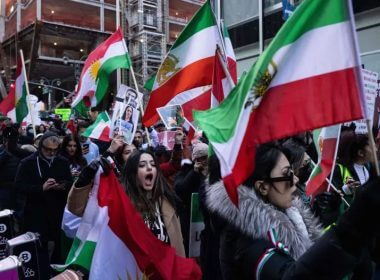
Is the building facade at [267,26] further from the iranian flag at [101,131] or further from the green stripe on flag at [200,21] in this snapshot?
the green stripe on flag at [200,21]

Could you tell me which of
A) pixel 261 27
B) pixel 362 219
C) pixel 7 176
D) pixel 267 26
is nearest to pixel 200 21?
pixel 7 176

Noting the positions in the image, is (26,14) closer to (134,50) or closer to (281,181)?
(134,50)

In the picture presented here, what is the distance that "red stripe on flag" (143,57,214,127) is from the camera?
15.9 ft

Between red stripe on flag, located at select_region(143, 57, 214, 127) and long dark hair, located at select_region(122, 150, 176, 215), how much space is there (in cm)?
125

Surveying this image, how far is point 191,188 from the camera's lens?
4684mm

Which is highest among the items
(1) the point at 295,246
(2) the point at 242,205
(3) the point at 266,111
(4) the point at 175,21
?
(4) the point at 175,21

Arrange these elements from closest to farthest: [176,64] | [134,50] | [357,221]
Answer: [357,221] → [176,64] → [134,50]

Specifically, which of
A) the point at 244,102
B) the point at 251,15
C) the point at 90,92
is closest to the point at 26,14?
the point at 251,15

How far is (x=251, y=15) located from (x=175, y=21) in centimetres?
3471

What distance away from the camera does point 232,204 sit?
87.8 inches

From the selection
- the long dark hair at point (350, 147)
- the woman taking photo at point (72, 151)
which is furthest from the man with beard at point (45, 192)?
the long dark hair at point (350, 147)

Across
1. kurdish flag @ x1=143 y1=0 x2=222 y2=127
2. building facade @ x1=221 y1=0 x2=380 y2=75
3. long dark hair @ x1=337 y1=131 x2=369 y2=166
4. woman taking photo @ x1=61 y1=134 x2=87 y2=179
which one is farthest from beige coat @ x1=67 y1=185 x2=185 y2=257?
building facade @ x1=221 y1=0 x2=380 y2=75

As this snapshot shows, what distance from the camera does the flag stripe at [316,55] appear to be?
2074 mm

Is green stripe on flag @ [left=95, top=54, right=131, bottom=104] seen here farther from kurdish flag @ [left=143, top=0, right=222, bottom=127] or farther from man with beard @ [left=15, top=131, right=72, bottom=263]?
kurdish flag @ [left=143, top=0, right=222, bottom=127]
